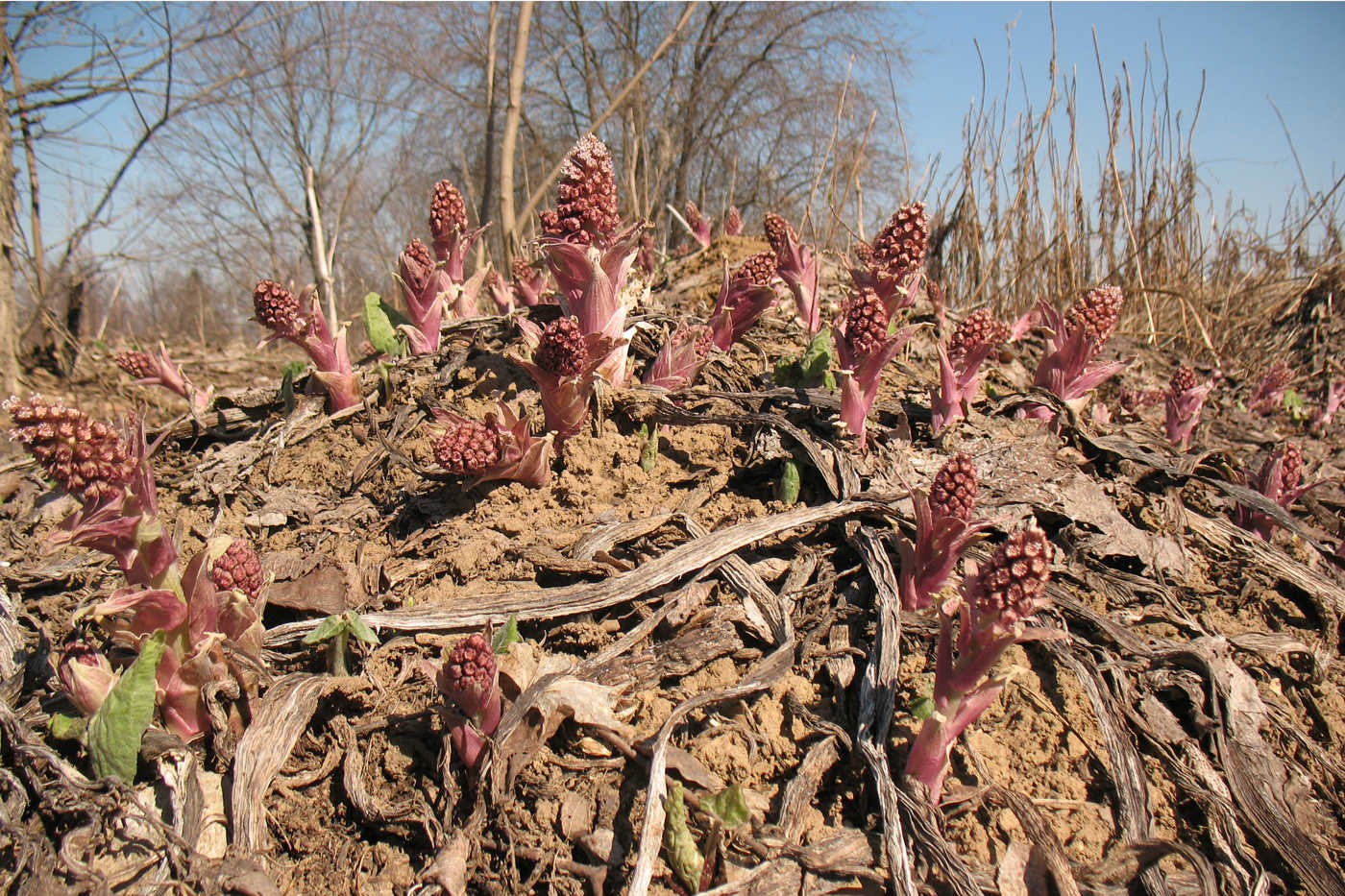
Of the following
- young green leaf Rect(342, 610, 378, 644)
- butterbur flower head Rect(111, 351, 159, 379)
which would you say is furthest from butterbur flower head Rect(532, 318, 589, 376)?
butterbur flower head Rect(111, 351, 159, 379)

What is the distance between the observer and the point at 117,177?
539 centimetres

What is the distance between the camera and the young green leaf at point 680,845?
4.55 ft

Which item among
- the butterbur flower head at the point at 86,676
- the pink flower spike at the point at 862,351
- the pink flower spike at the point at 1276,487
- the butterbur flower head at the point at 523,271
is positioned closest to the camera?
the butterbur flower head at the point at 86,676

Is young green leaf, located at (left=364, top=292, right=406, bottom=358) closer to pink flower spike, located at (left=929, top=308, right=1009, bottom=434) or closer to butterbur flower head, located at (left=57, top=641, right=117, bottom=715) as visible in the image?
butterbur flower head, located at (left=57, top=641, right=117, bottom=715)

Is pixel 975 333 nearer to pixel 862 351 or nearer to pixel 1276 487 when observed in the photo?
pixel 862 351

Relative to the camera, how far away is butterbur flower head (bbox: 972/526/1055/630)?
4.21 feet

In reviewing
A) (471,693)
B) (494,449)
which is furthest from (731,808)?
(494,449)

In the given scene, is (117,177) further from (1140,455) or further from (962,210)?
(1140,455)

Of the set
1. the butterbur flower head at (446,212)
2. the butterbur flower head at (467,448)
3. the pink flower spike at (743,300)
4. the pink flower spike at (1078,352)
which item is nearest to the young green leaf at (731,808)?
the butterbur flower head at (467,448)

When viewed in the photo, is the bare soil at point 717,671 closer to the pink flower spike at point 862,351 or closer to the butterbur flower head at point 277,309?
the pink flower spike at point 862,351

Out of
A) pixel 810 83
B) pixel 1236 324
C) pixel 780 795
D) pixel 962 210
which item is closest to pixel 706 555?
pixel 780 795

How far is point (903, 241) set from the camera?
2.24 meters

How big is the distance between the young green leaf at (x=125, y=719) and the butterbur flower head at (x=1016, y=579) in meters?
1.70

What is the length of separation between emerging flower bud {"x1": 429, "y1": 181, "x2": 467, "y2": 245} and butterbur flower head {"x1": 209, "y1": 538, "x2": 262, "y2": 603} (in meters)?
1.61
